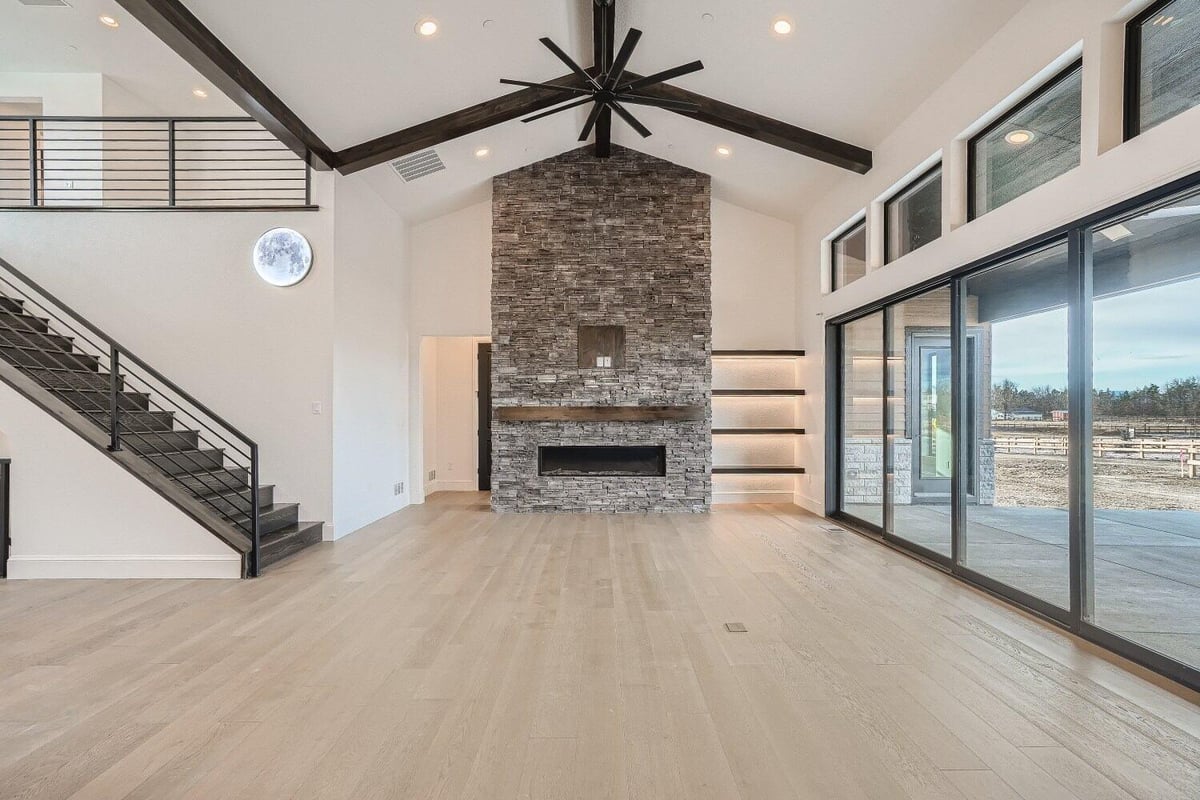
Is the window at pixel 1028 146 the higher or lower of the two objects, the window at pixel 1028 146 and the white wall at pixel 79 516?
the higher

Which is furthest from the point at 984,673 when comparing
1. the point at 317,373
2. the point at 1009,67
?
the point at 317,373

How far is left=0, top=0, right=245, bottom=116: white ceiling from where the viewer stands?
19.2 feet

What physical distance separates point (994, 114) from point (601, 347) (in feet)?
14.2

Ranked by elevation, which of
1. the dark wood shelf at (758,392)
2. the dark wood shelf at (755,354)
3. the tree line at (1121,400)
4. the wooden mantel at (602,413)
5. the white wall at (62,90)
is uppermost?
the white wall at (62,90)

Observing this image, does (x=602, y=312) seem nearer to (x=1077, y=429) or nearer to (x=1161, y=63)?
(x=1077, y=429)

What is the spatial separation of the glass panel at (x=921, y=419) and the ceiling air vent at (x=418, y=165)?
4776 millimetres

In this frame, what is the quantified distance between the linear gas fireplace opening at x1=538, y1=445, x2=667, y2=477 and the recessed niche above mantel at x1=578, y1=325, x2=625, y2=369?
1.02 meters

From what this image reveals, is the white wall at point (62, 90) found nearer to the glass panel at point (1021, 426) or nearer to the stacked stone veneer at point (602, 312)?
the stacked stone veneer at point (602, 312)

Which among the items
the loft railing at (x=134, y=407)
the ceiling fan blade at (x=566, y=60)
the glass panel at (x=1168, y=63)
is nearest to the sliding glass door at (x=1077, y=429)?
the glass panel at (x=1168, y=63)

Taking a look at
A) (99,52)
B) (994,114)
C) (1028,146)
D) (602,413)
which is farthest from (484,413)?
(1028,146)

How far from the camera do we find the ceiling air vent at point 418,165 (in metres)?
6.14

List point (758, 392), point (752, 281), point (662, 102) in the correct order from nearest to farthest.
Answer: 1. point (662, 102)
2. point (758, 392)
3. point (752, 281)

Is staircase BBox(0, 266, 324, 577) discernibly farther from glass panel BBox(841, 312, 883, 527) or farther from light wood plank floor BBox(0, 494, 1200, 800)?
glass panel BBox(841, 312, 883, 527)

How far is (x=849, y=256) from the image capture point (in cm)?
640
